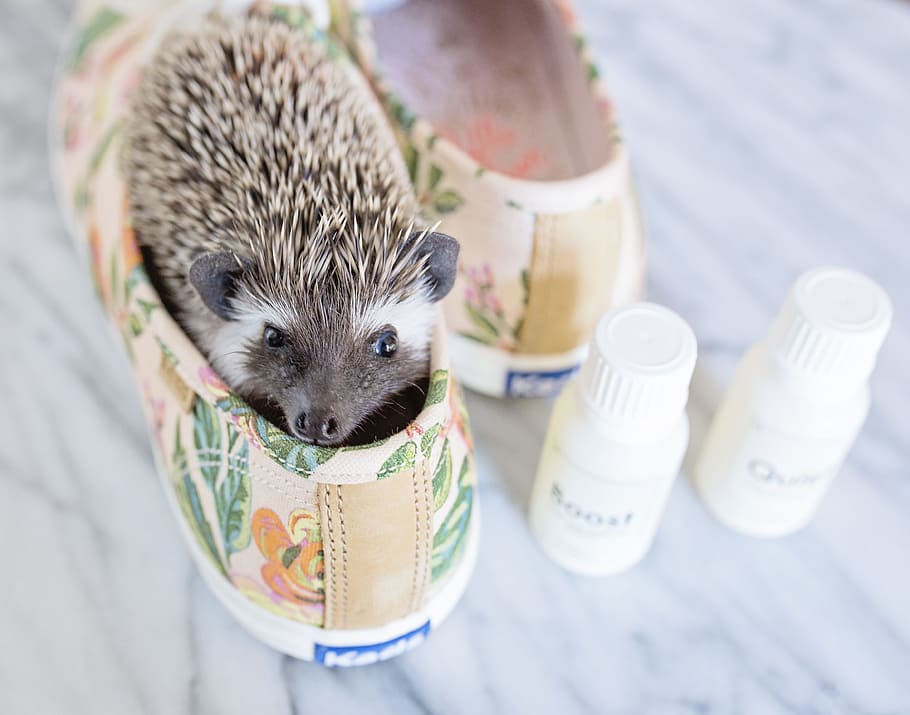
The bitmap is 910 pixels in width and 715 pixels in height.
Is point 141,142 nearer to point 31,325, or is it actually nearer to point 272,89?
point 272,89

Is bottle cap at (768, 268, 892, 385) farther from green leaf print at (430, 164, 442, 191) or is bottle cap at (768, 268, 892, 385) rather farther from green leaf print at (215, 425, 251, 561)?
green leaf print at (215, 425, 251, 561)

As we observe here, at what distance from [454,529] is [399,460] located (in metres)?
0.18

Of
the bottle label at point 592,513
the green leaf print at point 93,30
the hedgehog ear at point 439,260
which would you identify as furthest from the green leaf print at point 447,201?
the green leaf print at point 93,30

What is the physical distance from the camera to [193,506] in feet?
3.55

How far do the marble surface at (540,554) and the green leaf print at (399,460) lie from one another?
1.11 ft

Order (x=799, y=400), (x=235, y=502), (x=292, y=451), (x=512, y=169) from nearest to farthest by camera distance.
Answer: (x=292, y=451) → (x=235, y=502) → (x=799, y=400) → (x=512, y=169)

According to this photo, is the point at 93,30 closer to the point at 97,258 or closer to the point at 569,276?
the point at 97,258

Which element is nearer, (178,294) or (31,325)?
(178,294)

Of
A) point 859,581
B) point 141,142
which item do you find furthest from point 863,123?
point 141,142

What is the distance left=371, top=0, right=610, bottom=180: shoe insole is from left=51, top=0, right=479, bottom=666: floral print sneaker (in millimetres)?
542

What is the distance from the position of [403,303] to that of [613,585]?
472mm

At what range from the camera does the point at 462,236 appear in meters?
1.26

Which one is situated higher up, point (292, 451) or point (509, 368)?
point (292, 451)

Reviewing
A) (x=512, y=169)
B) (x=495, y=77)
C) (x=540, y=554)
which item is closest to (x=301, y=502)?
(x=540, y=554)
